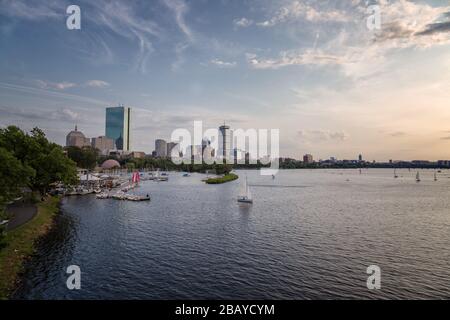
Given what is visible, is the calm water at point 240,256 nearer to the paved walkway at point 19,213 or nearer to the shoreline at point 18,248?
the shoreline at point 18,248

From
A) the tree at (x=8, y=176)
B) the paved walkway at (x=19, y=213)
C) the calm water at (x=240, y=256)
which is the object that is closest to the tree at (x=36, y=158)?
the paved walkway at (x=19, y=213)

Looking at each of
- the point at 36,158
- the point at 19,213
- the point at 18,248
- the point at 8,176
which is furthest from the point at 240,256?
the point at 36,158

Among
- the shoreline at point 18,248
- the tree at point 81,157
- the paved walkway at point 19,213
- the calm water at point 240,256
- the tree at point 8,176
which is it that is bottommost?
the calm water at point 240,256

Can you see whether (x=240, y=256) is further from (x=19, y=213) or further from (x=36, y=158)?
(x=36, y=158)

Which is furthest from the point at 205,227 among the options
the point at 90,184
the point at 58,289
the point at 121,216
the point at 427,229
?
the point at 90,184

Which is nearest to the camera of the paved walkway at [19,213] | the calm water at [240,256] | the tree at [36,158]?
the calm water at [240,256]

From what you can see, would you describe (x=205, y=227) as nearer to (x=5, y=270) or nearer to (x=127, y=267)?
(x=127, y=267)

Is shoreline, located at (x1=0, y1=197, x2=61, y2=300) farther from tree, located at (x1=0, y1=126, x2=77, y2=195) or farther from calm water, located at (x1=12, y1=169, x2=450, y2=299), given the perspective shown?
tree, located at (x1=0, y1=126, x2=77, y2=195)
